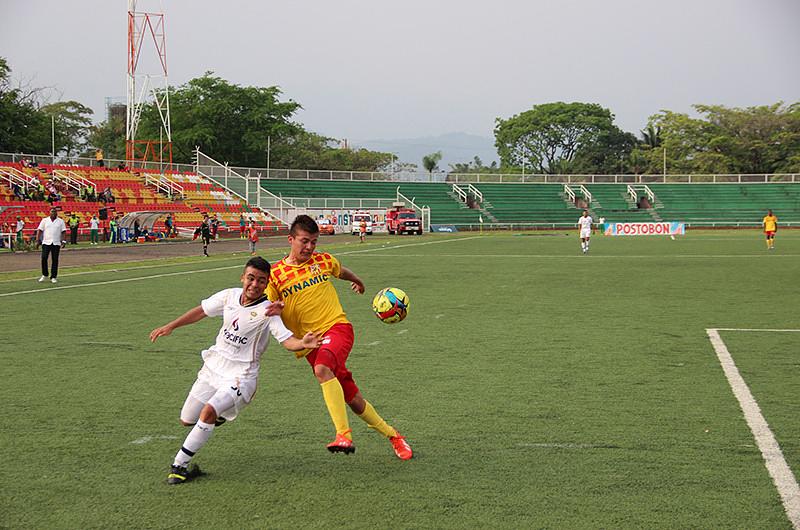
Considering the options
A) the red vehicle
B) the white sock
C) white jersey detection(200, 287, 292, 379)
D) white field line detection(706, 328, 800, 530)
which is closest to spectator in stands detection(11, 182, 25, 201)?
the red vehicle

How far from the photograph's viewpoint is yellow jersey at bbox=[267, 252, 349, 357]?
6.20 metres

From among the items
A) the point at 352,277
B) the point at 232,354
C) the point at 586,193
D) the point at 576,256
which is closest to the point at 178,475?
the point at 232,354

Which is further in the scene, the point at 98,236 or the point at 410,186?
the point at 410,186

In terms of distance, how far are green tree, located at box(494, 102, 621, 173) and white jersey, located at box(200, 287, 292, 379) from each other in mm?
113625

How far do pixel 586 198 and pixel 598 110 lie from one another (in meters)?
42.0

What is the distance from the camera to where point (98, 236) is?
152 feet

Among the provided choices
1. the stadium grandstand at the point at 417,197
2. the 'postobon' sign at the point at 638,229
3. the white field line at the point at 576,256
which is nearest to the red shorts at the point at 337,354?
the white field line at the point at 576,256

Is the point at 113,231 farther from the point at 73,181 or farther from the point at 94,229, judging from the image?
the point at 73,181

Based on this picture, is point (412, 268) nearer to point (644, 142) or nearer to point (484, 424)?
point (484, 424)

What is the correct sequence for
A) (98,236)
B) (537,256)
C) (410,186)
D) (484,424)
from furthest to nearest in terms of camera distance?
(410,186), (98,236), (537,256), (484,424)

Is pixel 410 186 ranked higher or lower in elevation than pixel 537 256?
higher

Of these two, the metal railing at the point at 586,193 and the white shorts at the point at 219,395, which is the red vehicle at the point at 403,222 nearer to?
the metal railing at the point at 586,193

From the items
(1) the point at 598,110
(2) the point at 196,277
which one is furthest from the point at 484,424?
(1) the point at 598,110

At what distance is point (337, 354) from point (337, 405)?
14.3 inches
